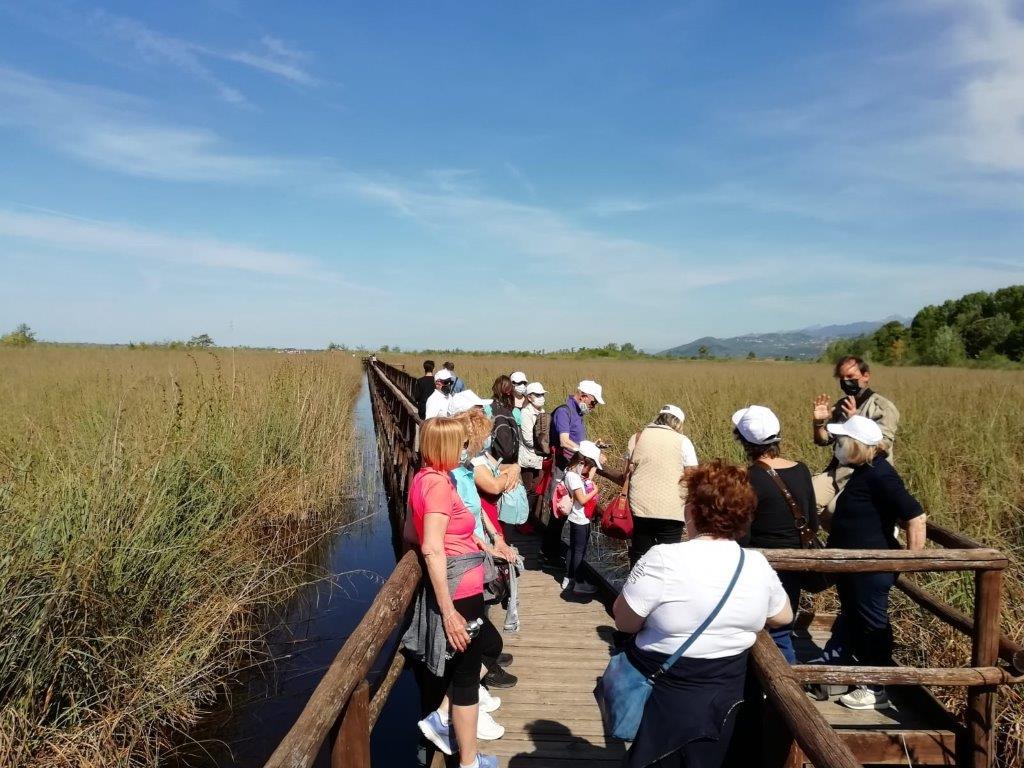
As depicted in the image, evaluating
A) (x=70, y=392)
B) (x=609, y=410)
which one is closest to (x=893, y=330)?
(x=609, y=410)

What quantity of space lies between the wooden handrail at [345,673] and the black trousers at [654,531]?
5.76 ft

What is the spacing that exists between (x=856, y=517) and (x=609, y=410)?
26.4 feet

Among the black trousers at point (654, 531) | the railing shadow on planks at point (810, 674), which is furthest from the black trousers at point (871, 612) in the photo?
the black trousers at point (654, 531)

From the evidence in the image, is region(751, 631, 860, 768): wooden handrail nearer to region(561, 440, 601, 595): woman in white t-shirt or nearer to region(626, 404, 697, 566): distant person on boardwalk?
region(626, 404, 697, 566): distant person on boardwalk

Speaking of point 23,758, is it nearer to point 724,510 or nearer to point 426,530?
point 426,530

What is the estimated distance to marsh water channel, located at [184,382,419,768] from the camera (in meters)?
3.84

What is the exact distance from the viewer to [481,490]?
10.6 feet

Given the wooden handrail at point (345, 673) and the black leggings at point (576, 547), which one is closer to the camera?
the wooden handrail at point (345, 673)

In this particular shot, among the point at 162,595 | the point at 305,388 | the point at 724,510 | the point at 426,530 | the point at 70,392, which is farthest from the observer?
the point at 305,388

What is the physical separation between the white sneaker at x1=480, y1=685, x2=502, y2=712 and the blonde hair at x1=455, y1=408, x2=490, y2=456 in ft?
4.38

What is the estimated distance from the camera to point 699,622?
180 centimetres

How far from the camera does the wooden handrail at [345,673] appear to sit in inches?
56.4

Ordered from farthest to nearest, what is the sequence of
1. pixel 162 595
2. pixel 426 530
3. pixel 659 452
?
pixel 659 452, pixel 162 595, pixel 426 530

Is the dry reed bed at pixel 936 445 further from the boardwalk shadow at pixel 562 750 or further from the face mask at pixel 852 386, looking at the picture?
the boardwalk shadow at pixel 562 750
